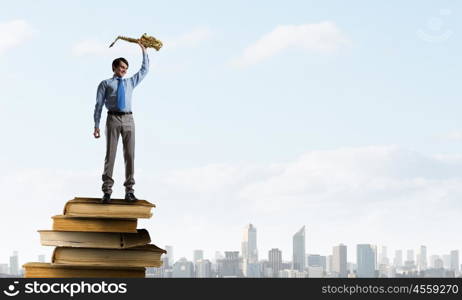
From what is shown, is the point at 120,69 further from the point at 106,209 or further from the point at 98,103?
the point at 106,209

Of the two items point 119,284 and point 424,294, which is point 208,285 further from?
point 424,294

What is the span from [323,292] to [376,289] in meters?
0.51

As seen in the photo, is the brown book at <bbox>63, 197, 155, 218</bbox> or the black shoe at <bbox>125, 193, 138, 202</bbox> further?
the black shoe at <bbox>125, 193, 138, 202</bbox>

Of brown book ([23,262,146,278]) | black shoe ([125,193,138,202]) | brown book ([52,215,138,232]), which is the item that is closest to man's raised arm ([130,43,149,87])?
black shoe ([125,193,138,202])

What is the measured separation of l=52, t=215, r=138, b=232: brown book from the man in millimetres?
437

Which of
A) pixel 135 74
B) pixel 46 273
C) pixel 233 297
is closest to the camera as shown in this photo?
pixel 233 297

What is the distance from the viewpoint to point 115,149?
8484 millimetres

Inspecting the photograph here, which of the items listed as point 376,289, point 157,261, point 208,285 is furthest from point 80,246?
point 376,289

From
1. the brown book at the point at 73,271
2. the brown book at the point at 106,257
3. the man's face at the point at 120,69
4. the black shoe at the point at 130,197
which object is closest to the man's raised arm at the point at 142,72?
the man's face at the point at 120,69

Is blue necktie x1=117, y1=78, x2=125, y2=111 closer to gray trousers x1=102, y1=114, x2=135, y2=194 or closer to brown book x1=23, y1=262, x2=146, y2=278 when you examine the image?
gray trousers x1=102, y1=114, x2=135, y2=194

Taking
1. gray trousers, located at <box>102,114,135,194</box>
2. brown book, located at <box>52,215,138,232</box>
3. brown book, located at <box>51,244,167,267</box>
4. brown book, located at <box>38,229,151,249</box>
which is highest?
gray trousers, located at <box>102,114,135,194</box>

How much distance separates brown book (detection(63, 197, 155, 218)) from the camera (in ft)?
26.5

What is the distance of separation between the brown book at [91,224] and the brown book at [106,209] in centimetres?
5

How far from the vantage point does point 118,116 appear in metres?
8.51
